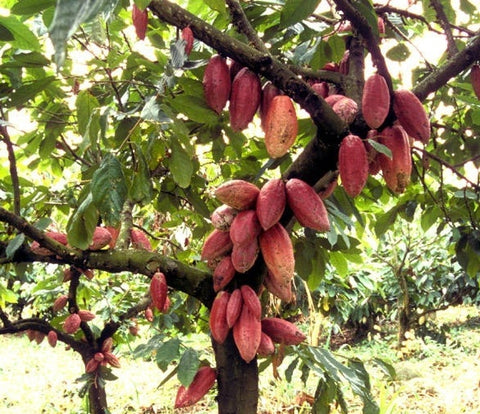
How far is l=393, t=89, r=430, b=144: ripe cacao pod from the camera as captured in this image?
34.9 inches

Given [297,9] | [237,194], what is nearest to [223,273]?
[237,194]

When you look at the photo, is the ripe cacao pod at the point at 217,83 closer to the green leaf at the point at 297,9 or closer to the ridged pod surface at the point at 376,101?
the green leaf at the point at 297,9

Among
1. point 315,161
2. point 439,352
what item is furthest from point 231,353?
point 439,352

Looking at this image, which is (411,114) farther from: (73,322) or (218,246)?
(73,322)

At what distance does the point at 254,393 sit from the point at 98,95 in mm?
830

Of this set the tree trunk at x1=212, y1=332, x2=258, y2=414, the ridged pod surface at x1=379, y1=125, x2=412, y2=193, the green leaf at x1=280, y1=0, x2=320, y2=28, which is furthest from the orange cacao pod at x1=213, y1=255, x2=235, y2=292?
the green leaf at x1=280, y1=0, x2=320, y2=28

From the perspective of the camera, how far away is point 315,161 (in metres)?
0.95

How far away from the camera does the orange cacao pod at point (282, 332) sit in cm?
106

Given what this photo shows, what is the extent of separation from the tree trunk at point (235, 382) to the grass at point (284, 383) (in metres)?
1.63

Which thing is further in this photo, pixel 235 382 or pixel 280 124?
pixel 235 382

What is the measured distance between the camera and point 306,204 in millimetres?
892

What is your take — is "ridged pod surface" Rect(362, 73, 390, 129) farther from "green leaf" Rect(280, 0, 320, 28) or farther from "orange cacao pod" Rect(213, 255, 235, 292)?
"orange cacao pod" Rect(213, 255, 235, 292)

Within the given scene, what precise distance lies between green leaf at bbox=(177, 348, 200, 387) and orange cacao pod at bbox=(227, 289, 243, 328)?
114 millimetres

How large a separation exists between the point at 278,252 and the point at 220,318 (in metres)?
0.19
